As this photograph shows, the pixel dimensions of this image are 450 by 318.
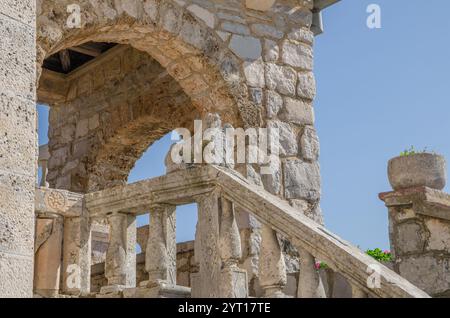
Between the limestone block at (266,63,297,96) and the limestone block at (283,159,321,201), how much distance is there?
0.64m

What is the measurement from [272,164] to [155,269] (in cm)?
288

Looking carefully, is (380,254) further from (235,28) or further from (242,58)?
(235,28)

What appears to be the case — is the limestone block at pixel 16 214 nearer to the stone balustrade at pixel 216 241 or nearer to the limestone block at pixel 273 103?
the stone balustrade at pixel 216 241

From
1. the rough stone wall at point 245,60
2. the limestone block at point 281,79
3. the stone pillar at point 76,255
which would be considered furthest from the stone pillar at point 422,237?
the limestone block at point 281,79

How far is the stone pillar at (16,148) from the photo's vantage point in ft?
→ 9.04

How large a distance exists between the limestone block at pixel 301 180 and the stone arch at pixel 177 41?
20.2 inches

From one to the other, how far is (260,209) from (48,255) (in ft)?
3.87

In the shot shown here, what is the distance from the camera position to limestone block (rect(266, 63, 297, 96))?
6957mm

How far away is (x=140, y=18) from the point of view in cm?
622

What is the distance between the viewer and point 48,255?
4.21m

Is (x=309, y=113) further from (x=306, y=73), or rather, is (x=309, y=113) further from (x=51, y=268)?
(x=51, y=268)

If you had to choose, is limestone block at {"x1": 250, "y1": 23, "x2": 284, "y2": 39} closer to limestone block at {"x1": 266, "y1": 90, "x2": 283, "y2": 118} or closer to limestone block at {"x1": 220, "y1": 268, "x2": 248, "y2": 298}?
limestone block at {"x1": 266, "y1": 90, "x2": 283, "y2": 118}
